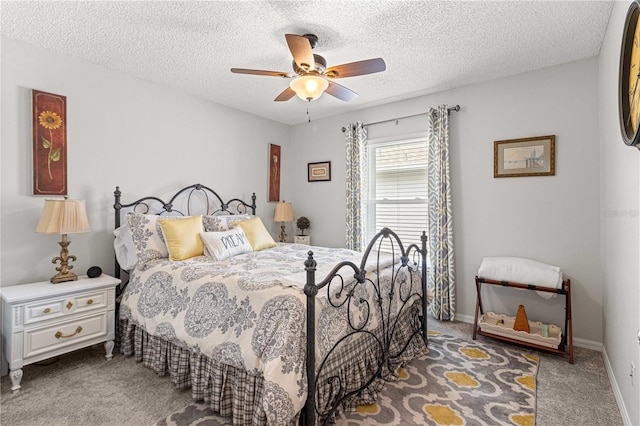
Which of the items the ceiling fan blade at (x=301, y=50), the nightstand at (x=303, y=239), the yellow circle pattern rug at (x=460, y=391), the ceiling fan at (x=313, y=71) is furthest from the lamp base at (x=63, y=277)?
the nightstand at (x=303, y=239)

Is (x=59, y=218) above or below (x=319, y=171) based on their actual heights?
below

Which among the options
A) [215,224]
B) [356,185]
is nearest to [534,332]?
[356,185]

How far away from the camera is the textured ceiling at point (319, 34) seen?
2.17 metres

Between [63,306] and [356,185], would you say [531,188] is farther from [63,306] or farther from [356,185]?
[63,306]

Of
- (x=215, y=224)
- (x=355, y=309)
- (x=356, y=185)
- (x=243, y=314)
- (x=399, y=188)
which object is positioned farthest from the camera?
(x=356, y=185)

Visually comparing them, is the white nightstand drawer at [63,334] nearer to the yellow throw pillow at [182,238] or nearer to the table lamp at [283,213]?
the yellow throw pillow at [182,238]

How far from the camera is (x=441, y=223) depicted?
3588 millimetres

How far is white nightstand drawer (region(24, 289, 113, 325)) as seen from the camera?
224 centimetres

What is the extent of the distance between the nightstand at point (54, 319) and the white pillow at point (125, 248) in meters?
0.21

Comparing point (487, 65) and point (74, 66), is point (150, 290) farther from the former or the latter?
point (487, 65)

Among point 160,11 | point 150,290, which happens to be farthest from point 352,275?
point 160,11

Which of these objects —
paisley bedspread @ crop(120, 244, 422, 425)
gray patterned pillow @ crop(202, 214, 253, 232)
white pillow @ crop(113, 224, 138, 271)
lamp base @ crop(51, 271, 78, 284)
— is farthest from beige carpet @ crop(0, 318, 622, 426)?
gray patterned pillow @ crop(202, 214, 253, 232)

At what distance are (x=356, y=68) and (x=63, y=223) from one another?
8.31 feet

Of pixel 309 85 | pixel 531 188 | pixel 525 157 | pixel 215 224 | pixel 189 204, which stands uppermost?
pixel 309 85
